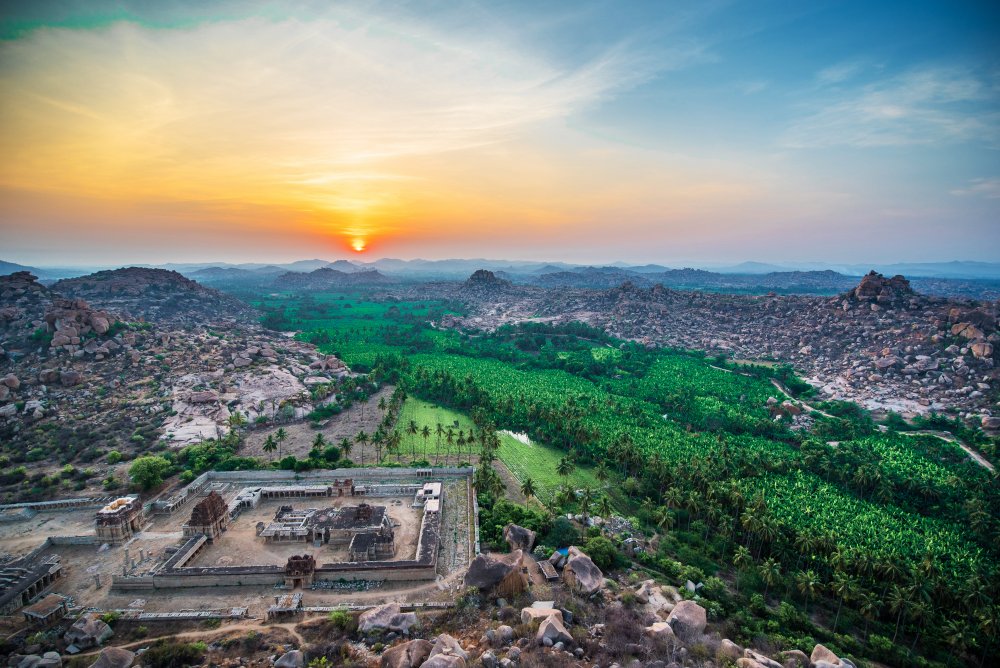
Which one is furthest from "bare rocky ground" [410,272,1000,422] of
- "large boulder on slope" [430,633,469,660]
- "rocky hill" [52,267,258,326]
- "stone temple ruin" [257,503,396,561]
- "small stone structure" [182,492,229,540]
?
"small stone structure" [182,492,229,540]

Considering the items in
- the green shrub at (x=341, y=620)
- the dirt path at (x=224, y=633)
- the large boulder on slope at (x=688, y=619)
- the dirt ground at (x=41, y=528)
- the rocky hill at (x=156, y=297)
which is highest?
the rocky hill at (x=156, y=297)

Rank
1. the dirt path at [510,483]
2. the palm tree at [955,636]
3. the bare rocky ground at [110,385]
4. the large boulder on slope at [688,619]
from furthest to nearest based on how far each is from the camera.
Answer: the bare rocky ground at [110,385] → the dirt path at [510,483] → the palm tree at [955,636] → the large boulder on slope at [688,619]

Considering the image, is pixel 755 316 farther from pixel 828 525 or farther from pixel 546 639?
pixel 546 639

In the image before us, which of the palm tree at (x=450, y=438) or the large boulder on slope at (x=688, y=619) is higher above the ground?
the palm tree at (x=450, y=438)

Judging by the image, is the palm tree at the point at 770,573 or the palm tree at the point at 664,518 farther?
the palm tree at the point at 664,518

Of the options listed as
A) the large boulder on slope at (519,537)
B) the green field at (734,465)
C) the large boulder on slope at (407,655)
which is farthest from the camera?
the large boulder on slope at (519,537)

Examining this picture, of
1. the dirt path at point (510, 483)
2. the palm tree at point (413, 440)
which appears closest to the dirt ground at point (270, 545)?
the dirt path at point (510, 483)

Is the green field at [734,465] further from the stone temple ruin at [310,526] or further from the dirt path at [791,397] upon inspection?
the stone temple ruin at [310,526]
